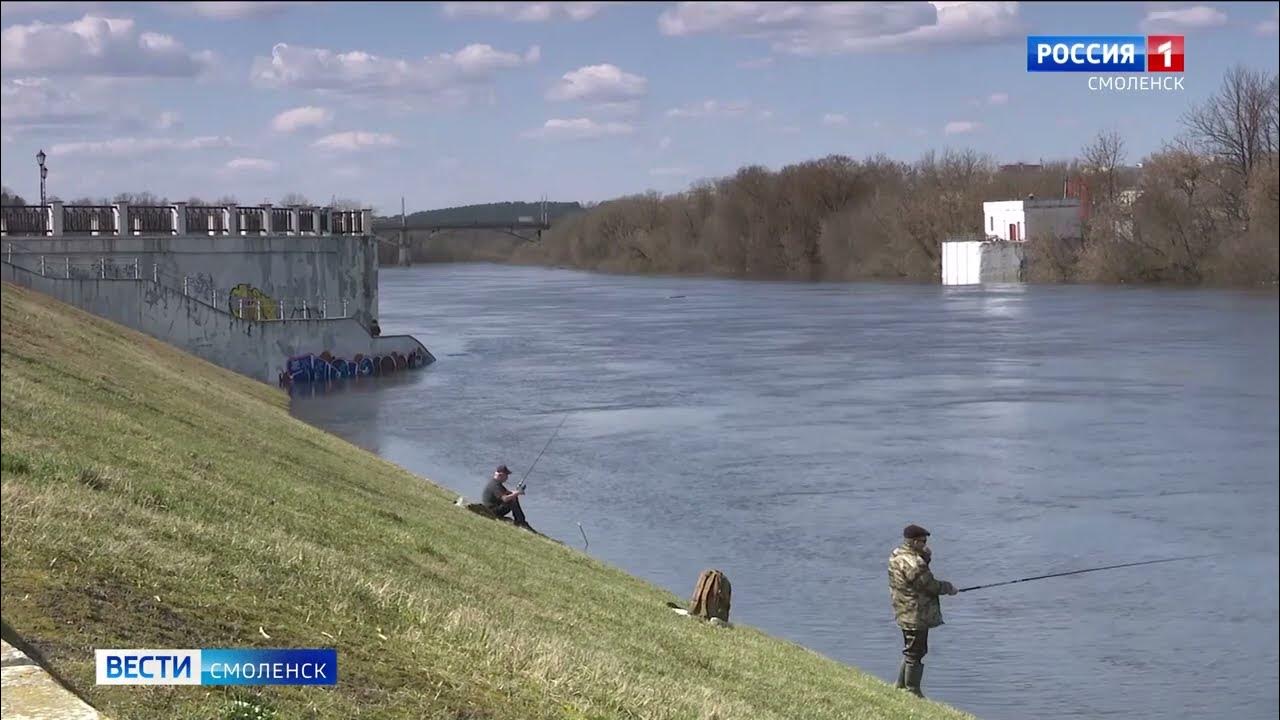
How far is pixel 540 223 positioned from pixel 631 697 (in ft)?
627

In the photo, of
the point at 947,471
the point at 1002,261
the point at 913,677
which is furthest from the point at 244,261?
the point at 1002,261

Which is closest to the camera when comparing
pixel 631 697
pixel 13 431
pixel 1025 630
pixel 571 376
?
pixel 631 697

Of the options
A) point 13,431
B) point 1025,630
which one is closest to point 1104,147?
point 1025,630

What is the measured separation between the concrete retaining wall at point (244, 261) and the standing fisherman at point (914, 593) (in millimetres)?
31779

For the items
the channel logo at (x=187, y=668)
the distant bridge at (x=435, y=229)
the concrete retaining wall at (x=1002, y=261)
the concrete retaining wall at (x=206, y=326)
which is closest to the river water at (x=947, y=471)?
the concrete retaining wall at (x=206, y=326)

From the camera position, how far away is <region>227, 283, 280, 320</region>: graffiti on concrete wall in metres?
45.6

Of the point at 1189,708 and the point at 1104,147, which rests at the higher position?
the point at 1104,147

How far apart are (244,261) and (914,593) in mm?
36354

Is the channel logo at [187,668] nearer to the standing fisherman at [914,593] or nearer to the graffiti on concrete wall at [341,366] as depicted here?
the standing fisherman at [914,593]

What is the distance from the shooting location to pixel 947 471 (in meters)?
29.4

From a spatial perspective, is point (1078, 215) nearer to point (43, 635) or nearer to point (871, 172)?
point (871, 172)

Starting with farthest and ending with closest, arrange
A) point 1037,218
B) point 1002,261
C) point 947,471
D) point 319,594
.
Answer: point 1002,261
point 1037,218
point 947,471
point 319,594

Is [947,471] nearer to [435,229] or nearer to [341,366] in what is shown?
[341,366]

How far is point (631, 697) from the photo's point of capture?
8.81 metres
